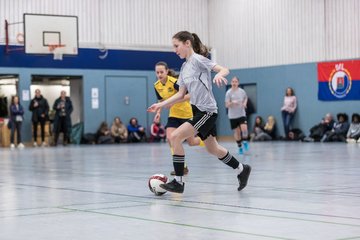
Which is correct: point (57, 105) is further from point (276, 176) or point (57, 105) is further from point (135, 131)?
point (276, 176)

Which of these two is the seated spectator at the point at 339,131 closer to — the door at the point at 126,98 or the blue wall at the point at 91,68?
the blue wall at the point at 91,68

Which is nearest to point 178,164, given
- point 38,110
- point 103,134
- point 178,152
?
point 178,152

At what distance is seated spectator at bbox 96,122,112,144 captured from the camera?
3269cm

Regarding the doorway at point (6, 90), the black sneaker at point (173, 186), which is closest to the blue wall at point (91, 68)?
the doorway at point (6, 90)

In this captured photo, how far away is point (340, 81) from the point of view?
3048 centimetres

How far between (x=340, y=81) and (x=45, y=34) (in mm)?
12791


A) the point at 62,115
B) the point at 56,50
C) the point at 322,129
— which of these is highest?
the point at 56,50

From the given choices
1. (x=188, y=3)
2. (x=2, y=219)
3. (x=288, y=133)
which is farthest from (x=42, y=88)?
(x=2, y=219)

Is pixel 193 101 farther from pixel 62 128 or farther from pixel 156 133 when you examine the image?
pixel 156 133

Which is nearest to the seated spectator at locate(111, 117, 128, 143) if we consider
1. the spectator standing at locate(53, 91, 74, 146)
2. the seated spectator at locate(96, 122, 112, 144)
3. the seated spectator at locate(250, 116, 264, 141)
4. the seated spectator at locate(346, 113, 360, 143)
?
the seated spectator at locate(96, 122, 112, 144)

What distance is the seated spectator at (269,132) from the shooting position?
1264 inches

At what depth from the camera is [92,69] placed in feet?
109

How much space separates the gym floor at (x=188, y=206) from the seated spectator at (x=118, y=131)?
65.5ft

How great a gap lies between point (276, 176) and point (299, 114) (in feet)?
68.7
